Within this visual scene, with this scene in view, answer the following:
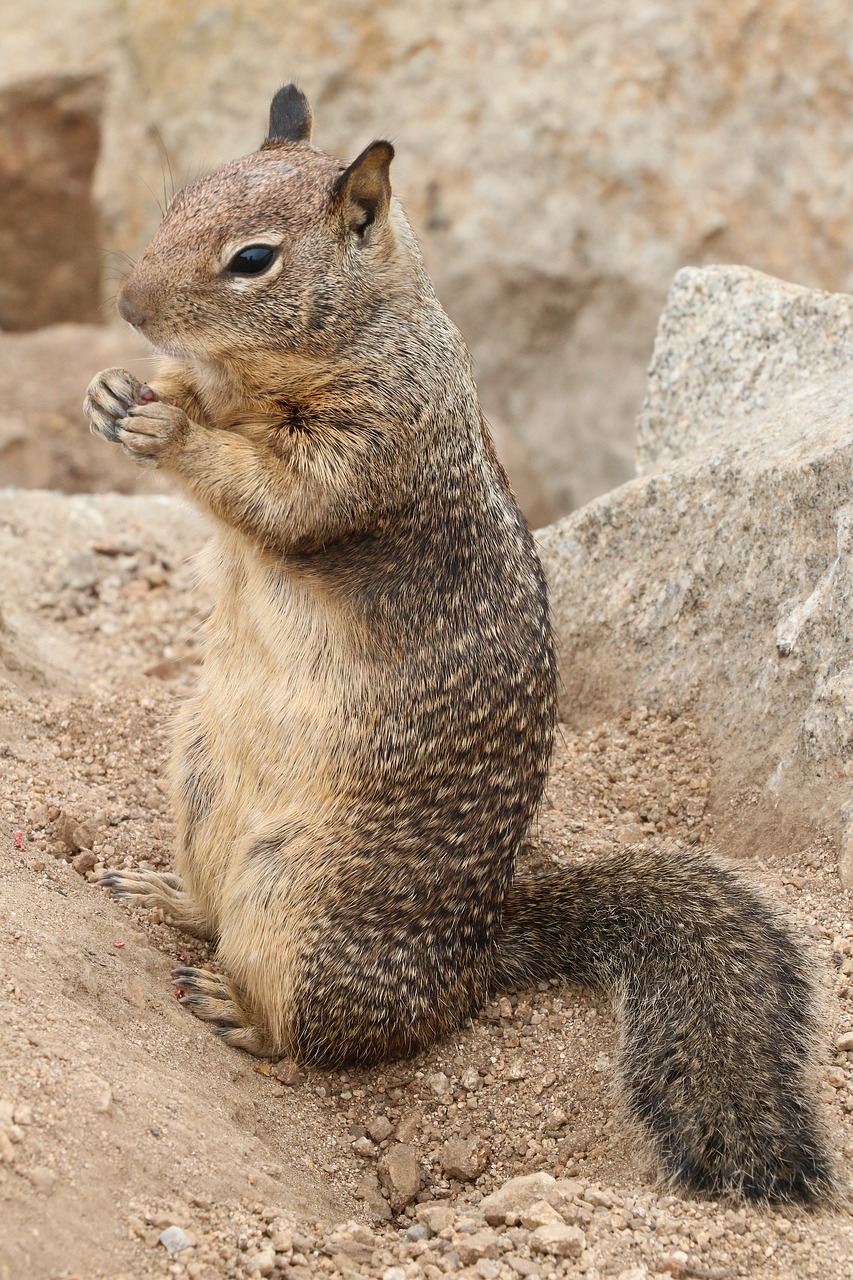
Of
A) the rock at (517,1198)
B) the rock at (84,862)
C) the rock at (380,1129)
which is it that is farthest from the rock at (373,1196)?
the rock at (84,862)

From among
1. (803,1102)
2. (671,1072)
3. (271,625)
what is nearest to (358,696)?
(271,625)

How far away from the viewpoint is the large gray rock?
4617mm

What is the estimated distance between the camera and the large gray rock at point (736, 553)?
4617 mm

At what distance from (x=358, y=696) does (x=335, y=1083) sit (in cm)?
108

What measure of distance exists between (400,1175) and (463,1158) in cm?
18

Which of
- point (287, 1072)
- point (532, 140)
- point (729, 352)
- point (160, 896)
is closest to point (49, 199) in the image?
point (532, 140)

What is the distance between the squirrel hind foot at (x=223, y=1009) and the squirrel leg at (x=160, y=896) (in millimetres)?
292

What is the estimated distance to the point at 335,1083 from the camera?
409 centimetres

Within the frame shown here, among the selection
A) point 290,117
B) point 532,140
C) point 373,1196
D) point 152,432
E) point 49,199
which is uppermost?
point 532,140

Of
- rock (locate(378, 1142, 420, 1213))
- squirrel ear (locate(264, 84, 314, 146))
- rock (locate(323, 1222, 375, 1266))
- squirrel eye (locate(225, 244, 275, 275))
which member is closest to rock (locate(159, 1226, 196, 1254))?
rock (locate(323, 1222, 375, 1266))

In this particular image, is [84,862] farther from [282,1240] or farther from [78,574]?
[78,574]

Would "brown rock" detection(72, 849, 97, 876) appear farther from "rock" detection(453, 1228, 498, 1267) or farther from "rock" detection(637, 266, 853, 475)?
"rock" detection(637, 266, 853, 475)

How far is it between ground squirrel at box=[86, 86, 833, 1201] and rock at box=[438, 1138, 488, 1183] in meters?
0.34

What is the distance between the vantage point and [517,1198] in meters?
3.35
